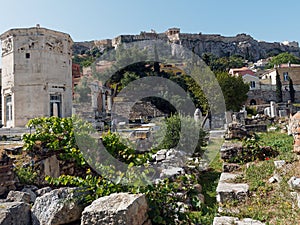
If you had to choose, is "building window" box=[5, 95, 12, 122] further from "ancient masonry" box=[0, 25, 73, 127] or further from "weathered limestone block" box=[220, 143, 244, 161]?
"weathered limestone block" box=[220, 143, 244, 161]

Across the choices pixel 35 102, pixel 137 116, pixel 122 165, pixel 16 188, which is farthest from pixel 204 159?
pixel 137 116

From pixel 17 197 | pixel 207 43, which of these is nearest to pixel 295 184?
pixel 17 197

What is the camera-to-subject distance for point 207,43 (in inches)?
3337

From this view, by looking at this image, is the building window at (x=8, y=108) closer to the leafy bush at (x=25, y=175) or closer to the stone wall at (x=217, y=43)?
the leafy bush at (x=25, y=175)

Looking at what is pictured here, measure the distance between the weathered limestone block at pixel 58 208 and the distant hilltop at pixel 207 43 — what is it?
256ft

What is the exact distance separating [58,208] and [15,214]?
54 centimetres

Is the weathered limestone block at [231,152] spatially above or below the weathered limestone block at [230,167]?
above

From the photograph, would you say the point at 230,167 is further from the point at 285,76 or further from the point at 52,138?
the point at 285,76

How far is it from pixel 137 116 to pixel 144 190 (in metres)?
25.7

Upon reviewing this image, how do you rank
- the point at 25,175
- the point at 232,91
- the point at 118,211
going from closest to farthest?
the point at 118,211, the point at 25,175, the point at 232,91

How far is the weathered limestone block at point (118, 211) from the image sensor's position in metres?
2.96

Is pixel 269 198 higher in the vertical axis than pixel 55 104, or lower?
lower

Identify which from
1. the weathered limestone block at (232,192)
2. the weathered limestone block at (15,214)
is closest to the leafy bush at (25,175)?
the weathered limestone block at (15,214)

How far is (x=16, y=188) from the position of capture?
19.3ft
